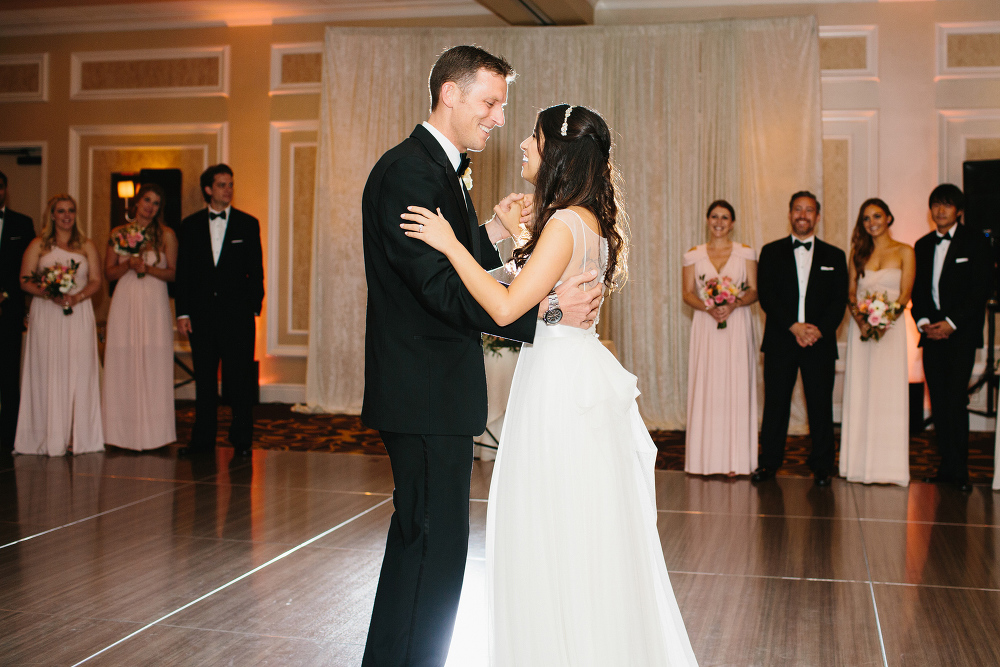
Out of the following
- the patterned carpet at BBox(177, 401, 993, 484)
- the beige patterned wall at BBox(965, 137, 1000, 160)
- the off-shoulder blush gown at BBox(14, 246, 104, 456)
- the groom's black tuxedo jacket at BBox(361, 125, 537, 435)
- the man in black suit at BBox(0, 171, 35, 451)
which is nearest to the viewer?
the groom's black tuxedo jacket at BBox(361, 125, 537, 435)

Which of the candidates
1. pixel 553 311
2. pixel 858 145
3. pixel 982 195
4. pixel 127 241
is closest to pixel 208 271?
pixel 127 241

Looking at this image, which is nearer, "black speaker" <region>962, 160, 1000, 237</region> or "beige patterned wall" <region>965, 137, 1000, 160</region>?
"black speaker" <region>962, 160, 1000, 237</region>

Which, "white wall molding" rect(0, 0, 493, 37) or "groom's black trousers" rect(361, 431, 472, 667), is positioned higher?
"white wall molding" rect(0, 0, 493, 37)

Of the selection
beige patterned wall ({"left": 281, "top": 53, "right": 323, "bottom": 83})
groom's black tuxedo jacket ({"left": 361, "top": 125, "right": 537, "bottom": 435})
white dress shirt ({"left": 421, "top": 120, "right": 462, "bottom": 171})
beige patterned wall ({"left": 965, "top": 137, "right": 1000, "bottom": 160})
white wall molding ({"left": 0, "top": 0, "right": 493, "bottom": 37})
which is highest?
white wall molding ({"left": 0, "top": 0, "right": 493, "bottom": 37})

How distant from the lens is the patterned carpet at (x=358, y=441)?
6.10 metres

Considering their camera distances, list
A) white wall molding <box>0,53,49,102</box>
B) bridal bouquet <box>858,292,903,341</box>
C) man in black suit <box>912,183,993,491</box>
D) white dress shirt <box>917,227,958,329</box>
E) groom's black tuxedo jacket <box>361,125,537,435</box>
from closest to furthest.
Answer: groom's black tuxedo jacket <box>361,125,537,435</box>, bridal bouquet <box>858,292,903,341</box>, man in black suit <box>912,183,993,491</box>, white dress shirt <box>917,227,958,329</box>, white wall molding <box>0,53,49,102</box>

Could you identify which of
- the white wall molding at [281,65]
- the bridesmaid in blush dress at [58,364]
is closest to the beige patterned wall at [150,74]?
the white wall molding at [281,65]

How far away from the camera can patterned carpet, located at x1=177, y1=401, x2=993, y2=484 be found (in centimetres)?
610

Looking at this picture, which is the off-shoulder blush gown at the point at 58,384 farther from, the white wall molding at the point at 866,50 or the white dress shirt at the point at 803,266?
the white wall molding at the point at 866,50

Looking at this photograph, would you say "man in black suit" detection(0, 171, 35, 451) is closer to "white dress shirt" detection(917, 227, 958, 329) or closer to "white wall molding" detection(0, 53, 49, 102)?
"white wall molding" detection(0, 53, 49, 102)

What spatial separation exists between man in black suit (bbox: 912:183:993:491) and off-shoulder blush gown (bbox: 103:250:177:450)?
542 cm

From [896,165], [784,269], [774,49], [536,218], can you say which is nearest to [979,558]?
[784,269]

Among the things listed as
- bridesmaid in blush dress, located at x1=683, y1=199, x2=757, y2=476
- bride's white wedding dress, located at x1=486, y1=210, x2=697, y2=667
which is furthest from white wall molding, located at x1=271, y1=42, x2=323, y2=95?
bride's white wedding dress, located at x1=486, y1=210, x2=697, y2=667

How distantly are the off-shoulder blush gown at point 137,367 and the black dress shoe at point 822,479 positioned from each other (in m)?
4.65
